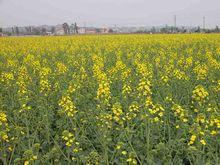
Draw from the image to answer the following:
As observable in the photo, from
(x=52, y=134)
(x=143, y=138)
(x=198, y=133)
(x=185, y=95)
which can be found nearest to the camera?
(x=198, y=133)

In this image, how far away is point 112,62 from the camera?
33.1ft

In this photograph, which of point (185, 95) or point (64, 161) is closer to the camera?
point (64, 161)

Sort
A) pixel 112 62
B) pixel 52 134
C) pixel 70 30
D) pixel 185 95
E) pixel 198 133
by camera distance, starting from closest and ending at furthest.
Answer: pixel 198 133 < pixel 52 134 < pixel 185 95 < pixel 112 62 < pixel 70 30

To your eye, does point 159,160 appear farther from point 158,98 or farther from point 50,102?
point 50,102

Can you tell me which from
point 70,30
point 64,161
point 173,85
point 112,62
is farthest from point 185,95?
point 70,30

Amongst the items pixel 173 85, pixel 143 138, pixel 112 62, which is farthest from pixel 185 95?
pixel 112 62

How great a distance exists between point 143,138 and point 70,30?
2317 inches

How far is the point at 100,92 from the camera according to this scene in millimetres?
3910

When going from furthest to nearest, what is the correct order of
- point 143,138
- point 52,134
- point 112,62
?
point 112,62, point 52,134, point 143,138

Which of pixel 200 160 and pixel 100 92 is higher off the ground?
pixel 100 92

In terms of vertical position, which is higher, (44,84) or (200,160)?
(44,84)

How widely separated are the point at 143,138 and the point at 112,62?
19.9 ft

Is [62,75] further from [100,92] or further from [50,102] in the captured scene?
[100,92]

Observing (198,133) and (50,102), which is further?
(50,102)
